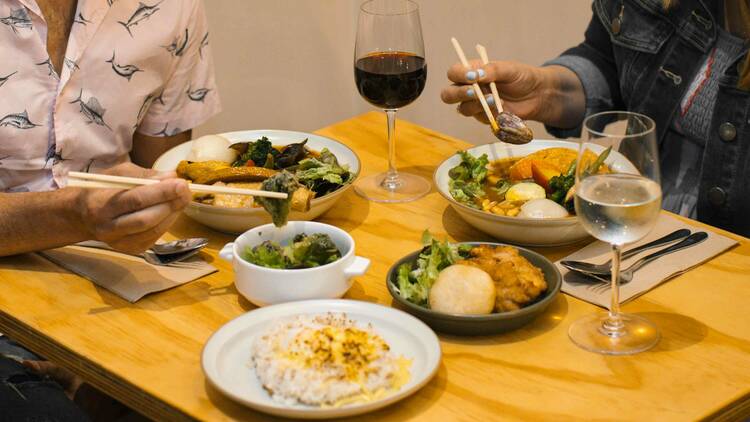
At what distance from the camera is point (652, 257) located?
1481mm

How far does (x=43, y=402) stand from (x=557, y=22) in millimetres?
2423

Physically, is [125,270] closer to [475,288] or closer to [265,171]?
[265,171]

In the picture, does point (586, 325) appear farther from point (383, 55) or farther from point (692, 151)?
point (692, 151)

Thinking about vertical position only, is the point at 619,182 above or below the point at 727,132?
above

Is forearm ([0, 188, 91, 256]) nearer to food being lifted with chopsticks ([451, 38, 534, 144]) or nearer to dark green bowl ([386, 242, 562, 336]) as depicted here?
dark green bowl ([386, 242, 562, 336])

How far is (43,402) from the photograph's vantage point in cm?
151

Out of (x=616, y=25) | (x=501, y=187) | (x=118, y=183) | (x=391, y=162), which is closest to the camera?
(x=118, y=183)

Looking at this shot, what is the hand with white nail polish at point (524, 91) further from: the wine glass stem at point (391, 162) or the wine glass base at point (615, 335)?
the wine glass base at point (615, 335)

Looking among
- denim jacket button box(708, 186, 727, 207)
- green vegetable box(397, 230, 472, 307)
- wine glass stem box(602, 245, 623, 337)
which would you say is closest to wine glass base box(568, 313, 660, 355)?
wine glass stem box(602, 245, 623, 337)

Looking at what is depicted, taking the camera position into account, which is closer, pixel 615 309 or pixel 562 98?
pixel 615 309

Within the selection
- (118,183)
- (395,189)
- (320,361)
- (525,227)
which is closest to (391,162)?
(395,189)

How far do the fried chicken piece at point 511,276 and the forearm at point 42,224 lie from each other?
624 millimetres

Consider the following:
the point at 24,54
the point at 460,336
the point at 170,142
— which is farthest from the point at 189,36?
the point at 460,336

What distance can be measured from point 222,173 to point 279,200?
237 millimetres
